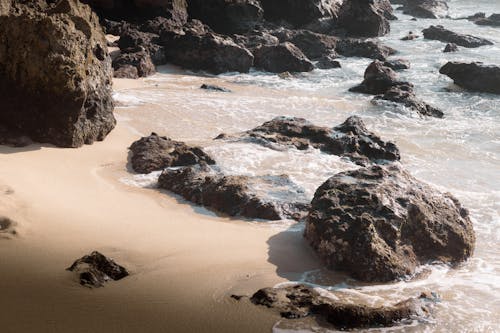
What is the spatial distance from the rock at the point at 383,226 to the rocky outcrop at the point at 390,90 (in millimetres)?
7630

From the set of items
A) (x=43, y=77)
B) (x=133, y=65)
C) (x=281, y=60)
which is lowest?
(x=133, y=65)

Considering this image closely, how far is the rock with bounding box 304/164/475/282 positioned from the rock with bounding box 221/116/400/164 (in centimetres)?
290

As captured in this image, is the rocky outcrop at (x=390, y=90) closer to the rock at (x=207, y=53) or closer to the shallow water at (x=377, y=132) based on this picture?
the shallow water at (x=377, y=132)

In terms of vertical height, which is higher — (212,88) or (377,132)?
(212,88)

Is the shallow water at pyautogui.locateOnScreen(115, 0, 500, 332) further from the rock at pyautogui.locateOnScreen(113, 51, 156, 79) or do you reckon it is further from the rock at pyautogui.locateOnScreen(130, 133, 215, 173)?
the rock at pyautogui.locateOnScreen(113, 51, 156, 79)

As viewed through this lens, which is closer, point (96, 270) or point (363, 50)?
point (96, 270)

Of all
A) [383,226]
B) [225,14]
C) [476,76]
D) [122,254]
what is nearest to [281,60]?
[476,76]

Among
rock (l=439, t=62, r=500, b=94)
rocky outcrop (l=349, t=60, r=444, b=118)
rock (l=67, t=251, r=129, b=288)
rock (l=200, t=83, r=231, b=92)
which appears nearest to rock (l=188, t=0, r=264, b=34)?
rocky outcrop (l=349, t=60, r=444, b=118)

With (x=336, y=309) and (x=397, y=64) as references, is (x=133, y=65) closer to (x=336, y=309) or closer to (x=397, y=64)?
(x=397, y=64)

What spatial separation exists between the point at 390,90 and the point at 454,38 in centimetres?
1336

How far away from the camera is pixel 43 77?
337 inches

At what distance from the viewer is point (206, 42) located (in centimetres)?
1870

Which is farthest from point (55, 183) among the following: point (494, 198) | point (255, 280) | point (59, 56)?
point (494, 198)

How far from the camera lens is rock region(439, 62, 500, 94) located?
17.4 metres
